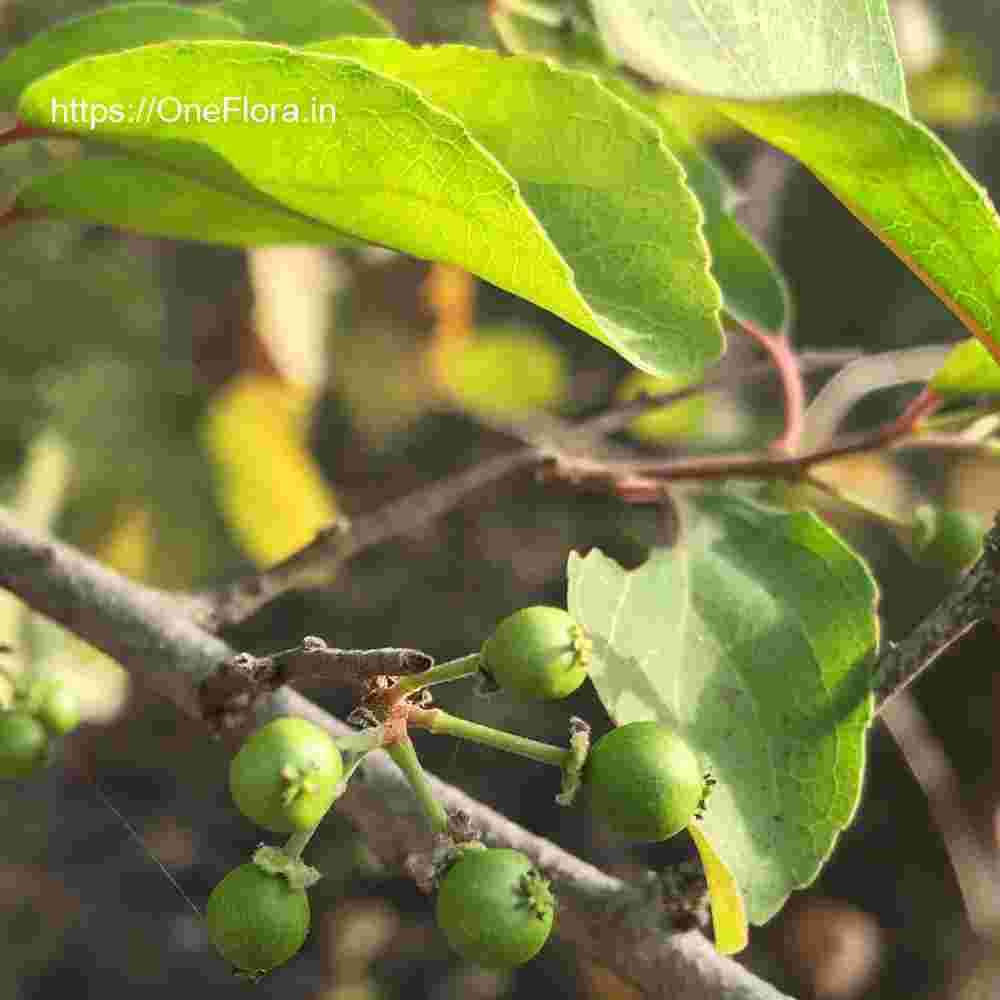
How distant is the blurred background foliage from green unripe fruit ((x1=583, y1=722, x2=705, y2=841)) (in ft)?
3.56

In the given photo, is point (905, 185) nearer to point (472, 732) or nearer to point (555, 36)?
point (472, 732)

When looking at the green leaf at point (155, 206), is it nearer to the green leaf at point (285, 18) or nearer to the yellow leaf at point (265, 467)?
the green leaf at point (285, 18)

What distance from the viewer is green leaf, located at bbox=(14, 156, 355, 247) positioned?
932 millimetres

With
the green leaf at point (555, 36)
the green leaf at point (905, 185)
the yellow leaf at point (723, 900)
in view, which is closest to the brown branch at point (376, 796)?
the yellow leaf at point (723, 900)

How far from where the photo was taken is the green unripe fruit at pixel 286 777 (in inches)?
25.9

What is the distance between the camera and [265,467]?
2098 millimetres

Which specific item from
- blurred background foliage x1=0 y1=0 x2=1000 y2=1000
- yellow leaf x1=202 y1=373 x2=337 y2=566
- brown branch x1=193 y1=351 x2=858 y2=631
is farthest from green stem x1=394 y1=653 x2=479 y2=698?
yellow leaf x1=202 y1=373 x2=337 y2=566

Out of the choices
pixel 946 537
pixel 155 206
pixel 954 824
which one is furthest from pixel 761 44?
pixel 954 824

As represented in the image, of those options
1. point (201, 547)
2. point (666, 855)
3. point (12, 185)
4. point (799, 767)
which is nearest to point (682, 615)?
point (799, 767)

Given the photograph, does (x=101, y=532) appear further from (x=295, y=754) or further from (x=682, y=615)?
(x=295, y=754)

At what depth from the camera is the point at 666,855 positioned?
2.26m

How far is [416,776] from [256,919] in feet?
0.32

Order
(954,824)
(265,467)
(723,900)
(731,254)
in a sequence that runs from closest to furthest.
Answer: (723,900), (731,254), (265,467), (954,824)

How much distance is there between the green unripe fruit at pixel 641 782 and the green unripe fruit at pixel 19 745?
19.2 inches
